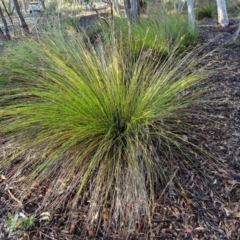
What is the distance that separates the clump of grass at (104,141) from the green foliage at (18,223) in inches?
5.2

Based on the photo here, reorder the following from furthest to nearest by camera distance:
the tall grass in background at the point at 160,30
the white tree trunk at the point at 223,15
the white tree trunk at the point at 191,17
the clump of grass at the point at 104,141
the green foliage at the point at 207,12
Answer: the green foliage at the point at 207,12
the white tree trunk at the point at 223,15
the white tree trunk at the point at 191,17
the tall grass in background at the point at 160,30
the clump of grass at the point at 104,141

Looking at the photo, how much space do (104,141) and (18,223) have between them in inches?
24.2

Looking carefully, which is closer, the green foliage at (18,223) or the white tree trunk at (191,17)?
the green foliage at (18,223)

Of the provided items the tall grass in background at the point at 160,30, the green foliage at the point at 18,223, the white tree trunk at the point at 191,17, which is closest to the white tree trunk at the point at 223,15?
the white tree trunk at the point at 191,17

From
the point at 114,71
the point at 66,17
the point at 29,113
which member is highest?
the point at 114,71

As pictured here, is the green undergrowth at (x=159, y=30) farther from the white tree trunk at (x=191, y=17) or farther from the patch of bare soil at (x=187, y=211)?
the patch of bare soil at (x=187, y=211)

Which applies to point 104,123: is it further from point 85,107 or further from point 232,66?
point 232,66

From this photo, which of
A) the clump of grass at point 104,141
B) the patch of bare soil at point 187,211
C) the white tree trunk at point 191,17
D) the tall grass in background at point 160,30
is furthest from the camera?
the white tree trunk at point 191,17

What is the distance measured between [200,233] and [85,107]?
93cm

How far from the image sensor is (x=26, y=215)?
1.56 meters

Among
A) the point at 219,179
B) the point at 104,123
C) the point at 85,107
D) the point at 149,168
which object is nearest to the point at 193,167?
the point at 219,179

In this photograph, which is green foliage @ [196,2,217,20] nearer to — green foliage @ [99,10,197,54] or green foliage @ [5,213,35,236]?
green foliage @ [99,10,197,54]

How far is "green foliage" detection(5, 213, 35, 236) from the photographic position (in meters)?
A: 1.49

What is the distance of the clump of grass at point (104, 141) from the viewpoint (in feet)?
5.07
